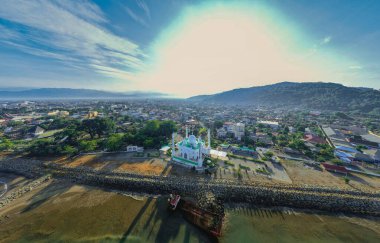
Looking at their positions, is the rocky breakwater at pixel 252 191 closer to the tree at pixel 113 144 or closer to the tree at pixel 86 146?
the tree at pixel 86 146

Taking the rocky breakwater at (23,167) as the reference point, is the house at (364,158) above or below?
above

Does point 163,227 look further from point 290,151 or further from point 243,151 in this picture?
point 290,151

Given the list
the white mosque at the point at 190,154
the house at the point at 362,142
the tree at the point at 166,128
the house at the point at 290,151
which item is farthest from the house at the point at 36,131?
the house at the point at 362,142

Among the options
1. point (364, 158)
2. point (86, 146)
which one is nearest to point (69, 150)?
point (86, 146)

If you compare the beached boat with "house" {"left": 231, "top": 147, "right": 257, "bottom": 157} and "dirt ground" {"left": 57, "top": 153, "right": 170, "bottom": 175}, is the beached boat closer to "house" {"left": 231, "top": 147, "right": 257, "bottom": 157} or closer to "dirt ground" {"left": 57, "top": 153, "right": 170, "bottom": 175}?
"dirt ground" {"left": 57, "top": 153, "right": 170, "bottom": 175}

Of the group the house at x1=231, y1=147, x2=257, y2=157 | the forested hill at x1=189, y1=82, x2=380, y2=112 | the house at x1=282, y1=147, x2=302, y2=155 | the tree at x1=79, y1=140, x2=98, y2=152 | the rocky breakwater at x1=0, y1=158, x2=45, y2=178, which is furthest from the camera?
the forested hill at x1=189, y1=82, x2=380, y2=112

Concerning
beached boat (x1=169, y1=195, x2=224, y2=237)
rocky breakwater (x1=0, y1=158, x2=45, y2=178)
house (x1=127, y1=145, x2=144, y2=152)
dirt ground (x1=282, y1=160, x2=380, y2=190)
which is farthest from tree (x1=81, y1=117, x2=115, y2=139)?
dirt ground (x1=282, y1=160, x2=380, y2=190)
